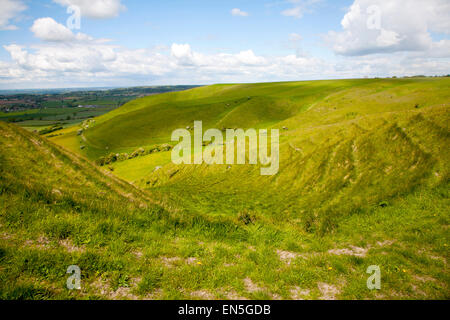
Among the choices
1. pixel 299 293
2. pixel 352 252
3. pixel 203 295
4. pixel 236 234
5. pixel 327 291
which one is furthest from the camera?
pixel 236 234

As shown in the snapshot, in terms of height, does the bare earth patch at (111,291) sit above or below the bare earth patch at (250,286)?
above

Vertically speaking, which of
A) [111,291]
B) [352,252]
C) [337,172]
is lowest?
[352,252]

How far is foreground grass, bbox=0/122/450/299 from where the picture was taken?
6.95 m

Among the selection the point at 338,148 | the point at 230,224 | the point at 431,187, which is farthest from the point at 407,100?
the point at 230,224

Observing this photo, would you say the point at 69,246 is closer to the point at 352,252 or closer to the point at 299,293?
the point at 299,293

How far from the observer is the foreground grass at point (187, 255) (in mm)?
6945

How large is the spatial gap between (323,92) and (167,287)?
7327 inches

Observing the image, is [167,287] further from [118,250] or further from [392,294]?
[392,294]

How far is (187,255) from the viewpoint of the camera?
351 inches

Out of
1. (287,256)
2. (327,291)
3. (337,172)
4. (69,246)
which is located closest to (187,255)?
(69,246)

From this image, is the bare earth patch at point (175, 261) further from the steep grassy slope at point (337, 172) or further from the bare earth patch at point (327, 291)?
the steep grassy slope at point (337, 172)

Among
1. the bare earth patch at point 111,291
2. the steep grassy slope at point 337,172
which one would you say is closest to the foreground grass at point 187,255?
the bare earth patch at point 111,291

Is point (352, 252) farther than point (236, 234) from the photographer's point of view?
No

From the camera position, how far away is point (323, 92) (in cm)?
16975
